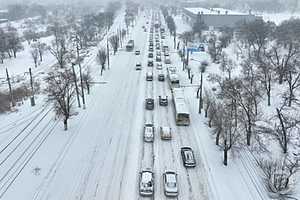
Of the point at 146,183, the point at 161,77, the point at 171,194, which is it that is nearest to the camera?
the point at 171,194

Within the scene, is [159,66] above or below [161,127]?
above

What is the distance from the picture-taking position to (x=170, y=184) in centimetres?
2336

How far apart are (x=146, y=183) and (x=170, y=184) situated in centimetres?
180

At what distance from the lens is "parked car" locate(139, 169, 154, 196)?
2300 centimetres

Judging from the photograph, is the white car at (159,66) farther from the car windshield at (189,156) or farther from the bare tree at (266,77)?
the car windshield at (189,156)

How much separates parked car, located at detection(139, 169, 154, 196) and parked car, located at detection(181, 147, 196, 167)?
147 inches

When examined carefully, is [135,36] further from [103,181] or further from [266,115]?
[103,181]

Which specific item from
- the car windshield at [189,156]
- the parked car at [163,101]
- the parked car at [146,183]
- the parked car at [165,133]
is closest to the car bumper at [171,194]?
the parked car at [146,183]

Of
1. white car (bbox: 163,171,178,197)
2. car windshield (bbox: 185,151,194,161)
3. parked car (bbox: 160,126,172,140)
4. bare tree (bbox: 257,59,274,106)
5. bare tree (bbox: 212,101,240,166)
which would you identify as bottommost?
white car (bbox: 163,171,178,197)

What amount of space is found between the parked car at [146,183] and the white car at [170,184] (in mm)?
1038

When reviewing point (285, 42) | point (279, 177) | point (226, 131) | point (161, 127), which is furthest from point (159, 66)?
point (279, 177)

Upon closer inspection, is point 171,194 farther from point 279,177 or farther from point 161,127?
point 161,127

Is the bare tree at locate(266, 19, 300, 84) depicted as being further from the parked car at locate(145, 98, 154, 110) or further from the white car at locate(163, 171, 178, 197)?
the white car at locate(163, 171, 178, 197)

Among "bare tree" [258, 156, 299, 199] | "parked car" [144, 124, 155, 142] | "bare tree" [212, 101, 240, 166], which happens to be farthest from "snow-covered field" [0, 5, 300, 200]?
"bare tree" [212, 101, 240, 166]
